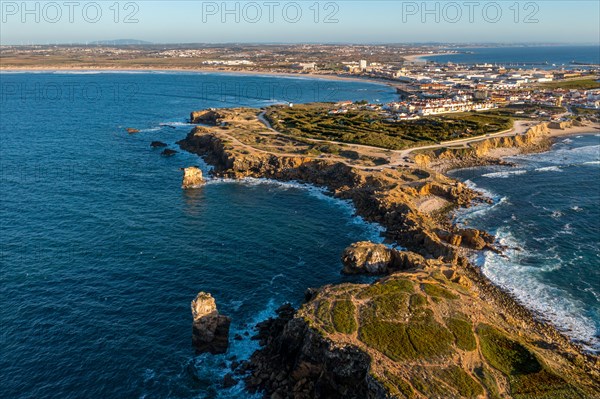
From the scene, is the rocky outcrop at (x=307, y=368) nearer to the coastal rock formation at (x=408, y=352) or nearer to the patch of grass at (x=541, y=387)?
the coastal rock formation at (x=408, y=352)

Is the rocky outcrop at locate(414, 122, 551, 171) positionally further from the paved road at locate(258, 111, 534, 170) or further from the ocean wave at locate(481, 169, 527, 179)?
the ocean wave at locate(481, 169, 527, 179)

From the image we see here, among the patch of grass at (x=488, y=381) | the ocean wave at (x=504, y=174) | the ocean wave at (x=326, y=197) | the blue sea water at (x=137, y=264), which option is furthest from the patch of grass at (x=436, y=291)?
the ocean wave at (x=504, y=174)

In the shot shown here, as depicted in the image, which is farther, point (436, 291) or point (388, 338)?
point (436, 291)

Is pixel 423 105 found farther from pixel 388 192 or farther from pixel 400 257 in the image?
pixel 400 257

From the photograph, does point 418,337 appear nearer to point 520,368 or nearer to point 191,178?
point 520,368

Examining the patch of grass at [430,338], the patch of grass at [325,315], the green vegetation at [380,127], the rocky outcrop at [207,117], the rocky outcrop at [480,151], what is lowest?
the patch of grass at [430,338]

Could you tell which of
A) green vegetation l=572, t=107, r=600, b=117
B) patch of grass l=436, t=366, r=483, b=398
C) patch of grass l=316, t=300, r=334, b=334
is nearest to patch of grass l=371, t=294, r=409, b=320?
patch of grass l=316, t=300, r=334, b=334

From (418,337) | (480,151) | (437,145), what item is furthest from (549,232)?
(437,145)
